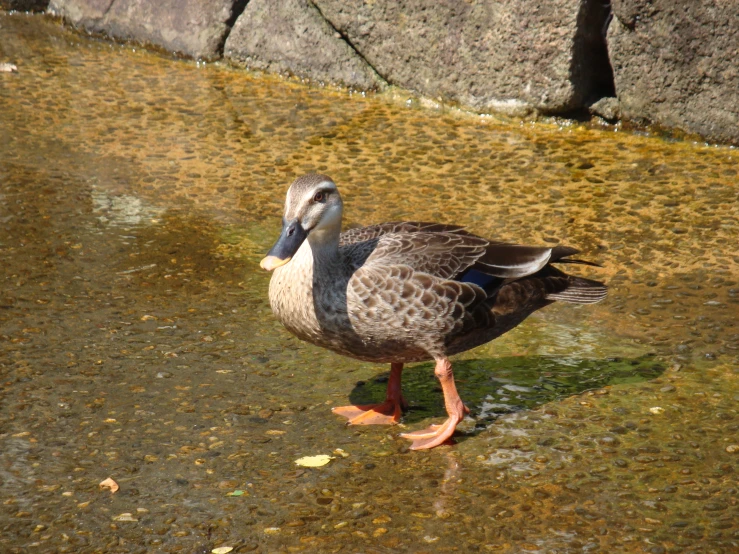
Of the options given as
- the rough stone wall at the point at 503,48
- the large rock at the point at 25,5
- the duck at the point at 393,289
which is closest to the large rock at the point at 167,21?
the rough stone wall at the point at 503,48

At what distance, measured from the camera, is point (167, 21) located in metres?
8.84

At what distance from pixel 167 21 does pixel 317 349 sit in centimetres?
497

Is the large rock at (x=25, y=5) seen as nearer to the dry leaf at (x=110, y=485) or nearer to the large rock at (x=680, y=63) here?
the large rock at (x=680, y=63)

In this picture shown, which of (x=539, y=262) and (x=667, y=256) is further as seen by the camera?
(x=667, y=256)

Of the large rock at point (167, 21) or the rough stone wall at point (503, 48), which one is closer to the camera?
the rough stone wall at point (503, 48)

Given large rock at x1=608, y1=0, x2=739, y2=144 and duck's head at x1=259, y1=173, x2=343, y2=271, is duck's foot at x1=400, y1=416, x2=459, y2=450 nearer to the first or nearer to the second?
duck's head at x1=259, y1=173, x2=343, y2=271

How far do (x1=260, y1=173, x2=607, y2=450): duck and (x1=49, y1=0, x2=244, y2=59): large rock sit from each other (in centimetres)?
481

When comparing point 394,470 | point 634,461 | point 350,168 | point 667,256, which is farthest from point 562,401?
point 350,168

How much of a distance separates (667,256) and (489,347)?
4.70ft

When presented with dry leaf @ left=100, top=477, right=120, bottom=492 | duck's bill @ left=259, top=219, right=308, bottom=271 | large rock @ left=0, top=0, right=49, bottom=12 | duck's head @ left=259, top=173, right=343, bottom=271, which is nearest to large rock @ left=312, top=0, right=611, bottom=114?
large rock @ left=0, top=0, right=49, bottom=12

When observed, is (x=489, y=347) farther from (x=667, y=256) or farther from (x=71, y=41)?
(x=71, y=41)

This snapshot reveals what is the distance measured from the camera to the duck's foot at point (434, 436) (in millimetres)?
4176

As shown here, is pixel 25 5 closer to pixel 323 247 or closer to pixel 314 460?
pixel 323 247

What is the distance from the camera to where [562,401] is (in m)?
4.55
